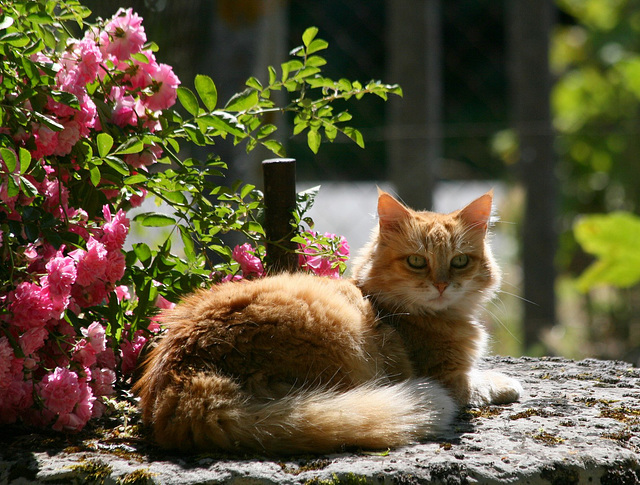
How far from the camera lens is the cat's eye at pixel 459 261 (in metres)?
2.38

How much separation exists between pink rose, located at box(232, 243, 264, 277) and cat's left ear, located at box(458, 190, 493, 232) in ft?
2.26

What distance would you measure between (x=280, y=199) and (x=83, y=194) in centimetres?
61

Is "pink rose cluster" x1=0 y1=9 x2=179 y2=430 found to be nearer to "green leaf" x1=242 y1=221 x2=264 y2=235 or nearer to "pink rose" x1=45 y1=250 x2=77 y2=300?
"pink rose" x1=45 y1=250 x2=77 y2=300

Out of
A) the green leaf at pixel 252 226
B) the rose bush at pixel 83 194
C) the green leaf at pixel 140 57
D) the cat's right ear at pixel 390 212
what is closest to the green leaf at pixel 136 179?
the rose bush at pixel 83 194

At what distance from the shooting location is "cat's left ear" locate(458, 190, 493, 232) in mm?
2449

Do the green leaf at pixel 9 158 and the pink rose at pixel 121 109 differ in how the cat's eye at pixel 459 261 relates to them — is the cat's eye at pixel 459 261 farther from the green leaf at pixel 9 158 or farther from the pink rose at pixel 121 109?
the green leaf at pixel 9 158

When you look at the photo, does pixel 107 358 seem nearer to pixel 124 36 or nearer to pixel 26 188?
pixel 26 188

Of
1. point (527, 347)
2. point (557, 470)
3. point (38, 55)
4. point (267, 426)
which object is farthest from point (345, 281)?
point (527, 347)

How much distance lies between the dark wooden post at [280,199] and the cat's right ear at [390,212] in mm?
305

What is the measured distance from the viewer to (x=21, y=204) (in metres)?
1.71

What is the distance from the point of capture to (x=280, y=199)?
7.58 ft

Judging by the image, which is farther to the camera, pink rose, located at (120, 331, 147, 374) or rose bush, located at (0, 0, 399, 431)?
pink rose, located at (120, 331, 147, 374)

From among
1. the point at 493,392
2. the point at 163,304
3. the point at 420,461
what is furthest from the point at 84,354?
the point at 493,392

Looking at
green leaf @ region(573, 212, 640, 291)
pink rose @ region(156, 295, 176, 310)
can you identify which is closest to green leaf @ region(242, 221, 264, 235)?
pink rose @ region(156, 295, 176, 310)
